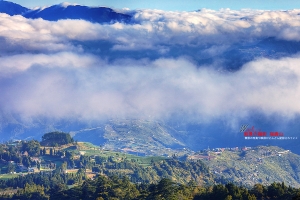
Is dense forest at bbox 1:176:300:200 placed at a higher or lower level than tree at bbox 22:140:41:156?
higher

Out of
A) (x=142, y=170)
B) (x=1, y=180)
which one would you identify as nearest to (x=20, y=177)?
(x=1, y=180)

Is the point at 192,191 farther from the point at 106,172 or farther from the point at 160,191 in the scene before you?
the point at 106,172

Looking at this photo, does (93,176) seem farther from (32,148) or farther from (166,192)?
(166,192)

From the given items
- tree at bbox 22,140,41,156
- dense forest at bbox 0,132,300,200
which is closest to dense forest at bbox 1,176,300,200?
dense forest at bbox 0,132,300,200

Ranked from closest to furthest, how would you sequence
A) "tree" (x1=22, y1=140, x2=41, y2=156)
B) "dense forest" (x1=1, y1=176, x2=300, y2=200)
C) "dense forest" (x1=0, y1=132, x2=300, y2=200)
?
"dense forest" (x1=1, y1=176, x2=300, y2=200)
"dense forest" (x1=0, y1=132, x2=300, y2=200)
"tree" (x1=22, y1=140, x2=41, y2=156)

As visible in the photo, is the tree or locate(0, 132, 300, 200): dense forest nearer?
locate(0, 132, 300, 200): dense forest

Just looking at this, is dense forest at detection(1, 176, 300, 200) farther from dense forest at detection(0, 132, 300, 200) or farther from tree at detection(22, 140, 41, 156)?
tree at detection(22, 140, 41, 156)

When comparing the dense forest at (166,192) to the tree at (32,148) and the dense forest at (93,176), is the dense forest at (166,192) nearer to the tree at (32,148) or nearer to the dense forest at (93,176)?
the dense forest at (93,176)

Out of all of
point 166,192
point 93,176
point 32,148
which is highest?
point 166,192

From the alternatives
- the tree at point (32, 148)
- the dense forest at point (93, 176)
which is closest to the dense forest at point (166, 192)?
the dense forest at point (93, 176)

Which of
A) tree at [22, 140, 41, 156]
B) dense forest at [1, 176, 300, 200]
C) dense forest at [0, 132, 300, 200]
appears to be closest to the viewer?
dense forest at [1, 176, 300, 200]

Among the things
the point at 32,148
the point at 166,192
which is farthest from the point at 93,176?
the point at 166,192
